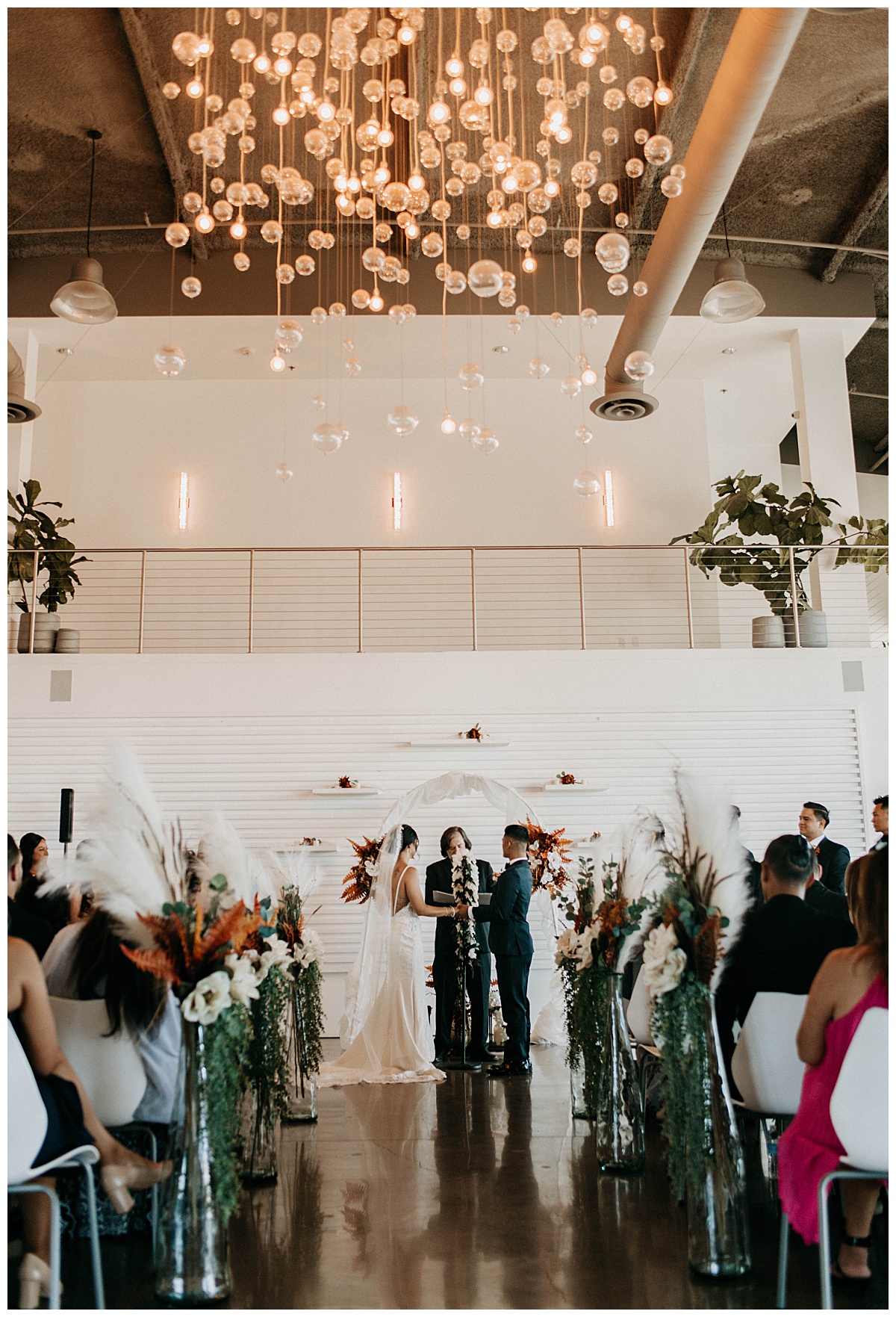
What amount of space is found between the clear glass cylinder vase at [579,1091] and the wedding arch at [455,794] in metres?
2.76

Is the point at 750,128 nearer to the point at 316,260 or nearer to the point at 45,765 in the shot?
the point at 316,260

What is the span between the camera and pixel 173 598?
1308 cm

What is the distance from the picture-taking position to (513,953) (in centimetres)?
759

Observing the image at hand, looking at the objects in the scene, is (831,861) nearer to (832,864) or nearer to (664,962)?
(832,864)

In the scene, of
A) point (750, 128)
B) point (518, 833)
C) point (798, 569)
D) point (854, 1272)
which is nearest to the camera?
point (854, 1272)

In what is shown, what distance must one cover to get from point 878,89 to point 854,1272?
1005 centimetres

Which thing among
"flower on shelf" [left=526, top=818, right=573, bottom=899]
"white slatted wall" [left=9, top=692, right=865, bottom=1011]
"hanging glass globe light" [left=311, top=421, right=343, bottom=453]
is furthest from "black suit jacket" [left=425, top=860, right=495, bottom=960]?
"hanging glass globe light" [left=311, top=421, right=343, bottom=453]

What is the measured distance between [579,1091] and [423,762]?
14.5ft

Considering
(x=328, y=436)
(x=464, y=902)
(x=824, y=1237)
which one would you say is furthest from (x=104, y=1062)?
(x=464, y=902)

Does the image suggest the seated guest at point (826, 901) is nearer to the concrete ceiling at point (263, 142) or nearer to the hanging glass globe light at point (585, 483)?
the hanging glass globe light at point (585, 483)

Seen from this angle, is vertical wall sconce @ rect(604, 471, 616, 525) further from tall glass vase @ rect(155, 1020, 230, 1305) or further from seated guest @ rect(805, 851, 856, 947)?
tall glass vase @ rect(155, 1020, 230, 1305)

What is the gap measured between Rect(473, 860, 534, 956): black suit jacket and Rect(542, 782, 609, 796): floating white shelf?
2560mm

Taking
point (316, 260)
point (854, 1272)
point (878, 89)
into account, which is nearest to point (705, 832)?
point (854, 1272)

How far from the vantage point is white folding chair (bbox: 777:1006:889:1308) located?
3008 mm
